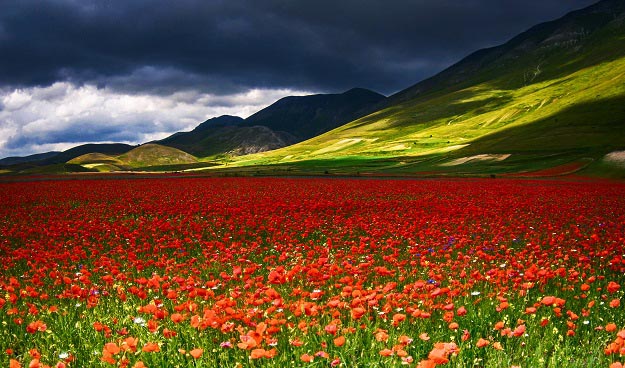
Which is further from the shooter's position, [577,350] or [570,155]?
[570,155]

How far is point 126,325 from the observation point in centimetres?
619

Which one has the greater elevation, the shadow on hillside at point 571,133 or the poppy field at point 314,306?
the shadow on hillside at point 571,133

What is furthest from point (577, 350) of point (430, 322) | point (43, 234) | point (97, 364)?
point (43, 234)

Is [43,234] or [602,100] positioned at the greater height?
[602,100]

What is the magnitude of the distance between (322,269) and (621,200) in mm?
23869

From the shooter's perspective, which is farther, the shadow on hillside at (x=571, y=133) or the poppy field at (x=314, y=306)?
the shadow on hillside at (x=571, y=133)

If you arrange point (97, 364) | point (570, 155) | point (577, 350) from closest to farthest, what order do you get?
point (97, 364) → point (577, 350) → point (570, 155)

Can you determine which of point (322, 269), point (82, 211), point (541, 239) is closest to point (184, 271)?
point (322, 269)

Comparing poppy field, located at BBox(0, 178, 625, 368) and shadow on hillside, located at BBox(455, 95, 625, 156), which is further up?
shadow on hillside, located at BBox(455, 95, 625, 156)

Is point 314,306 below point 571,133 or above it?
below

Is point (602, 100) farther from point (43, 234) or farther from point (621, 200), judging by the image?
point (43, 234)

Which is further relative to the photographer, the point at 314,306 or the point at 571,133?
the point at 571,133

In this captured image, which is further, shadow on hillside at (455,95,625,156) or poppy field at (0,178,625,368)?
shadow on hillside at (455,95,625,156)

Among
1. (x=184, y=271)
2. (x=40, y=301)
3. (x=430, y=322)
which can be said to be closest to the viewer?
(x=430, y=322)
